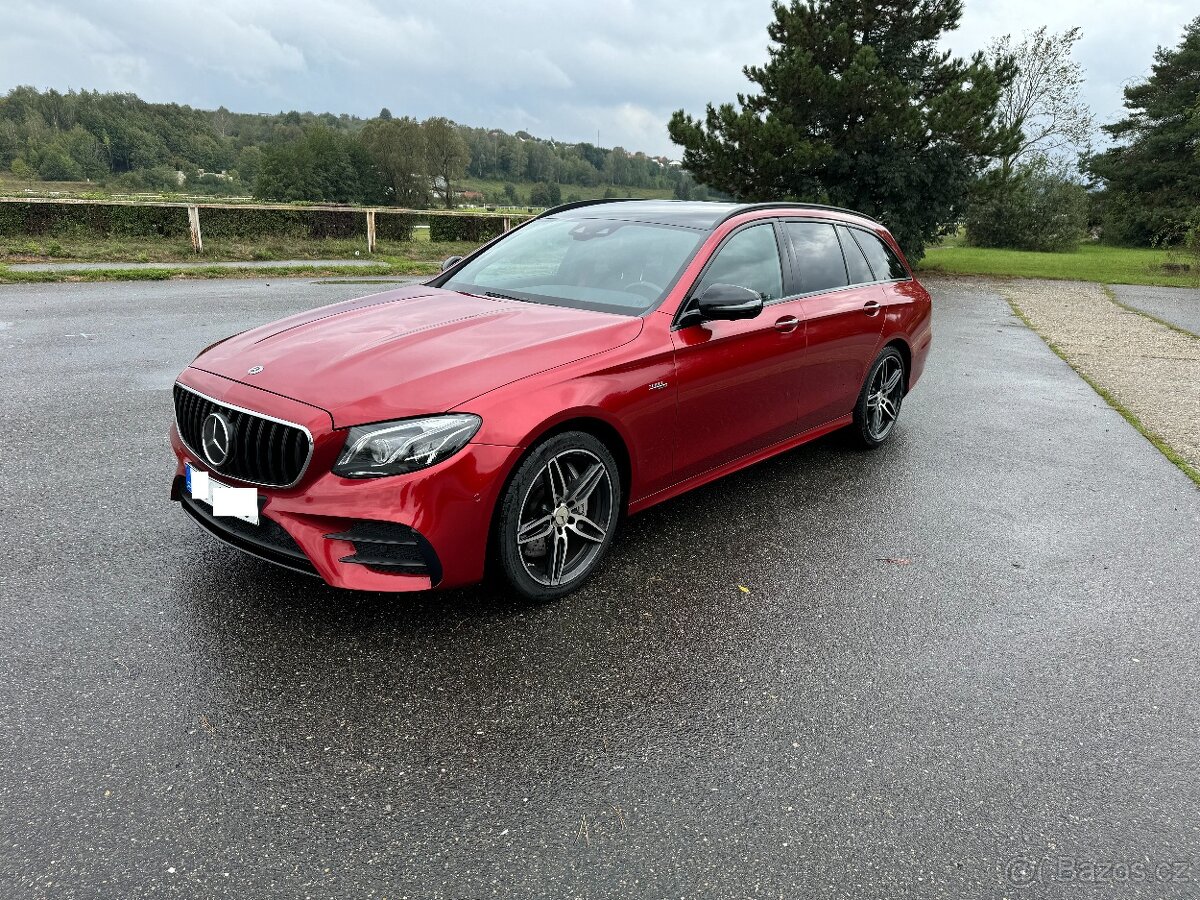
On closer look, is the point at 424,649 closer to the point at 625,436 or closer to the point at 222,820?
the point at 222,820

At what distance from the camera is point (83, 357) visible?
25.8 feet

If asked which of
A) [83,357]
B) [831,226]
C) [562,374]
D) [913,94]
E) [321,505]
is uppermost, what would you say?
[913,94]

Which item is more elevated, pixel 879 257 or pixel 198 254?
pixel 879 257

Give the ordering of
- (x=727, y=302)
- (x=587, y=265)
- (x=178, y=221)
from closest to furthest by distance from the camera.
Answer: (x=727, y=302), (x=587, y=265), (x=178, y=221)

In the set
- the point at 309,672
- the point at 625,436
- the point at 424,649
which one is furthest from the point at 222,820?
the point at 625,436

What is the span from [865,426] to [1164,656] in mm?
2742

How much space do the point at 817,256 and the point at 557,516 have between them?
2776 millimetres

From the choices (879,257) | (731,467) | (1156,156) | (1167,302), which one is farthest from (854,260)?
(1156,156)

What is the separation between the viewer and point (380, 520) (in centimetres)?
298

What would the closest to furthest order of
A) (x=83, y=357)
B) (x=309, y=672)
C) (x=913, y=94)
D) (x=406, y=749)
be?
(x=406, y=749)
(x=309, y=672)
(x=83, y=357)
(x=913, y=94)

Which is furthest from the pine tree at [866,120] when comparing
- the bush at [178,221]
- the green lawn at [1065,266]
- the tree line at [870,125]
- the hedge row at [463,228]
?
the bush at [178,221]

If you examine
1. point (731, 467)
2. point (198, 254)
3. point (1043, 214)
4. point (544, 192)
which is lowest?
point (198, 254)

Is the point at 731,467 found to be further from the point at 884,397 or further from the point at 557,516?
the point at 884,397

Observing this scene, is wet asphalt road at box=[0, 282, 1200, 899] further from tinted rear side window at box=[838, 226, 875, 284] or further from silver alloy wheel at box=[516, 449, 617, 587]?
tinted rear side window at box=[838, 226, 875, 284]
